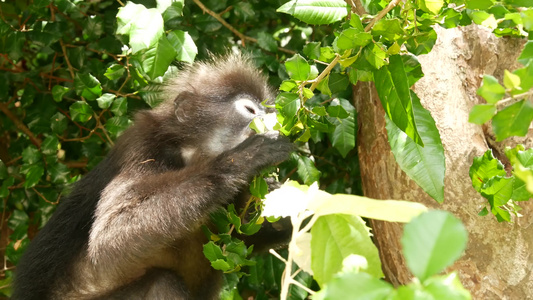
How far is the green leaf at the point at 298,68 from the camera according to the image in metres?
1.95

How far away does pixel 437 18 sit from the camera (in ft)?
6.01

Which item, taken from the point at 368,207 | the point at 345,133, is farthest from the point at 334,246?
the point at 345,133

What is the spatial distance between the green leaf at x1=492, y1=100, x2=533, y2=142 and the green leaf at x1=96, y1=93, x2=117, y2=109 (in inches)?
87.7

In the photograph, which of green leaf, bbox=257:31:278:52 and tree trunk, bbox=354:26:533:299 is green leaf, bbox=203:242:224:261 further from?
green leaf, bbox=257:31:278:52

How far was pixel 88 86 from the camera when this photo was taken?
121 inches

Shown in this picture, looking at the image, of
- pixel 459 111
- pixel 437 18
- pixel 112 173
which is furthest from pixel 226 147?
pixel 437 18

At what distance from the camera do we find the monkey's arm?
2.37m

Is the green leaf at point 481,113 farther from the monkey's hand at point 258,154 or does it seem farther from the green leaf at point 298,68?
the monkey's hand at point 258,154

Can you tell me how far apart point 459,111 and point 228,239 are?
1.12m

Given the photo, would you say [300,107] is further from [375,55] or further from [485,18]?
[485,18]

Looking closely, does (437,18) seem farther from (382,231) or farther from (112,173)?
(112,173)

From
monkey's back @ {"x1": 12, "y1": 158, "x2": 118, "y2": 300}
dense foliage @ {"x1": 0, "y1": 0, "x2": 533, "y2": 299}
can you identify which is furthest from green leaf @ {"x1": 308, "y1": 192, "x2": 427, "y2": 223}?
monkey's back @ {"x1": 12, "y1": 158, "x2": 118, "y2": 300}

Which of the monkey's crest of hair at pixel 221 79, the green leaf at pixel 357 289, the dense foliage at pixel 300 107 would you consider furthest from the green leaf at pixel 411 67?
the green leaf at pixel 357 289

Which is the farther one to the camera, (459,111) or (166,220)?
(459,111)
